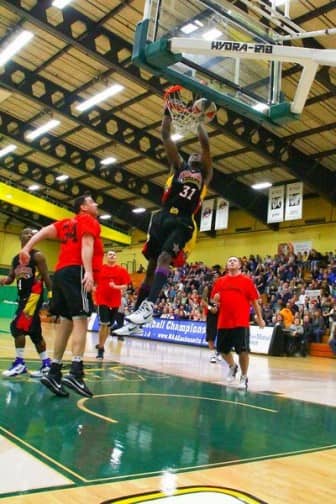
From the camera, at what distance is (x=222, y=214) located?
25.3m

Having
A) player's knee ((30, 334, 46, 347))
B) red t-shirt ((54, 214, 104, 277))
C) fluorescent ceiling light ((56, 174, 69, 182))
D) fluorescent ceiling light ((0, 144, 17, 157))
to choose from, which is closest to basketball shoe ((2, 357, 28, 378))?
player's knee ((30, 334, 46, 347))

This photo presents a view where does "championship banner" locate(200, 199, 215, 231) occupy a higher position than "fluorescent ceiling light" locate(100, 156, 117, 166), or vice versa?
"fluorescent ceiling light" locate(100, 156, 117, 166)

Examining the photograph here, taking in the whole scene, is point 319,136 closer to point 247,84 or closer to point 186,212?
point 247,84

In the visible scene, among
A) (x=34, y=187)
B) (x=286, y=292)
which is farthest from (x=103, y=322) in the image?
(x=34, y=187)

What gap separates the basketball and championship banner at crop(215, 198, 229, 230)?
20.0 metres

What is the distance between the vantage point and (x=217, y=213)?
2567 centimetres

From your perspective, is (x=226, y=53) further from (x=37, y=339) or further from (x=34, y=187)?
(x=34, y=187)

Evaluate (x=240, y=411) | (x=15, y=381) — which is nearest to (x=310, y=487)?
(x=240, y=411)

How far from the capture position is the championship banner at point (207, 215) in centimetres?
2592

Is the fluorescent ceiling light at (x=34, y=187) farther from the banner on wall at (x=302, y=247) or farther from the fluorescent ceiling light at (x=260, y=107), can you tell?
the fluorescent ceiling light at (x=260, y=107)

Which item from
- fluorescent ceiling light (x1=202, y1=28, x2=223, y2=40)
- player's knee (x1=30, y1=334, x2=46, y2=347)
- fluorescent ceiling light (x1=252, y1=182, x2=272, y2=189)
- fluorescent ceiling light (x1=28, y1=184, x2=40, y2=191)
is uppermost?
fluorescent ceiling light (x1=28, y1=184, x2=40, y2=191)

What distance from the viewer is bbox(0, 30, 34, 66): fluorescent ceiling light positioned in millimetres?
15762

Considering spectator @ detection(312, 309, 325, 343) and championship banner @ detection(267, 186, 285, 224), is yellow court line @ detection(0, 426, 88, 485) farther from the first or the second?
championship banner @ detection(267, 186, 285, 224)

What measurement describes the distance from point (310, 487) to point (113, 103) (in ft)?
63.2
